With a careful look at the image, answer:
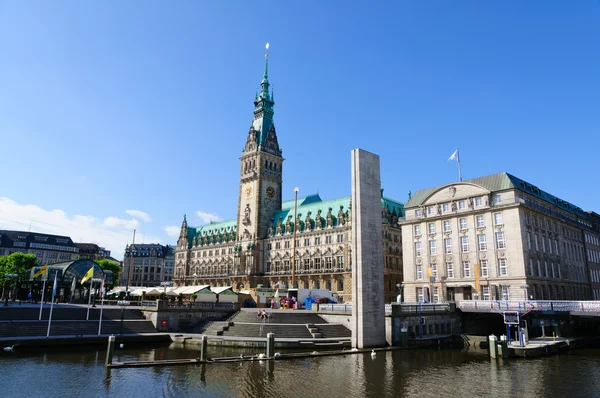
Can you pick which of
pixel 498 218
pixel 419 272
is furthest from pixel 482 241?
pixel 419 272

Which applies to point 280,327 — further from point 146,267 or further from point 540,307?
point 146,267

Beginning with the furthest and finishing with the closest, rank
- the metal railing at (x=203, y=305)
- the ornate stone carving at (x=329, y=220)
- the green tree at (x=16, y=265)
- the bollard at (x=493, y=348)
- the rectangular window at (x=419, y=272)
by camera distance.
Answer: the green tree at (x=16, y=265) < the ornate stone carving at (x=329, y=220) < the rectangular window at (x=419, y=272) < the metal railing at (x=203, y=305) < the bollard at (x=493, y=348)

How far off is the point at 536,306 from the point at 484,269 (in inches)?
696

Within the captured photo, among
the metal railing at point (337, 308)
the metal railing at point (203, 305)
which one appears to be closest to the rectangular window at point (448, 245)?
the metal railing at point (337, 308)

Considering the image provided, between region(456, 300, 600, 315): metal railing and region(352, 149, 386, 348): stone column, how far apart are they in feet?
53.9

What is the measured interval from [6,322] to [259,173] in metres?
88.0

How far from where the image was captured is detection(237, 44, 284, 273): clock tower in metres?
128

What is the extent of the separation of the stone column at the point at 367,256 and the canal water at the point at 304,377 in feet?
13.3

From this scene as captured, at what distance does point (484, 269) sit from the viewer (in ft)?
232

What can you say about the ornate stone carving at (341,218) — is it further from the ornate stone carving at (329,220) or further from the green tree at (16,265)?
the green tree at (16,265)

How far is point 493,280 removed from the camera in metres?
68.9

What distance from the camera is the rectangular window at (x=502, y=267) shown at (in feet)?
224

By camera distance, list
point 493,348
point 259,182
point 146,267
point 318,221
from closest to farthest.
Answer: point 493,348, point 318,221, point 259,182, point 146,267

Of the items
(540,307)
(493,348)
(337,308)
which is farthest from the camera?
(337,308)
